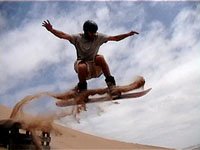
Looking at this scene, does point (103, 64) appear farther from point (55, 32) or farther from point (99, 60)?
point (55, 32)

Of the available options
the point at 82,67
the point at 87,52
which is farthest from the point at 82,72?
the point at 87,52

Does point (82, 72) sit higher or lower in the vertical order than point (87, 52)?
lower

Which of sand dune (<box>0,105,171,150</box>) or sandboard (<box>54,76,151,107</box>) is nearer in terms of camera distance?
sandboard (<box>54,76,151,107</box>)

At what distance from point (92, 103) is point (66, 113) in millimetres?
1045

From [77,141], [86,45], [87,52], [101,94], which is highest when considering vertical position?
[77,141]

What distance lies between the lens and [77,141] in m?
20.9

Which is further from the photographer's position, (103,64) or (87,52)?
(103,64)

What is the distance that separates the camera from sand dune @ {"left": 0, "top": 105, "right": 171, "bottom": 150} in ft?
60.6

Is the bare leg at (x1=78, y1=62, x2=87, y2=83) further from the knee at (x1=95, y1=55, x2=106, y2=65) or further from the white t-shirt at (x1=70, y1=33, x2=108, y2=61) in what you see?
the knee at (x1=95, y1=55, x2=106, y2=65)

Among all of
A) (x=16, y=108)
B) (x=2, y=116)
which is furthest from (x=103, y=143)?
(x=16, y=108)

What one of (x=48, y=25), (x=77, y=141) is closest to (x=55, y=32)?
(x=48, y=25)

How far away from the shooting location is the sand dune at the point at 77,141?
1847 cm

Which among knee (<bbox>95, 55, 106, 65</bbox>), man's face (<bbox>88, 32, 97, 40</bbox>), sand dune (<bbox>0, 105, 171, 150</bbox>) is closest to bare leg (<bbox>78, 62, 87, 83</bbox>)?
knee (<bbox>95, 55, 106, 65</bbox>)

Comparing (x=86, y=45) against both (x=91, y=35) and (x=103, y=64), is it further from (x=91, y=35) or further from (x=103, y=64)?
(x=103, y=64)
